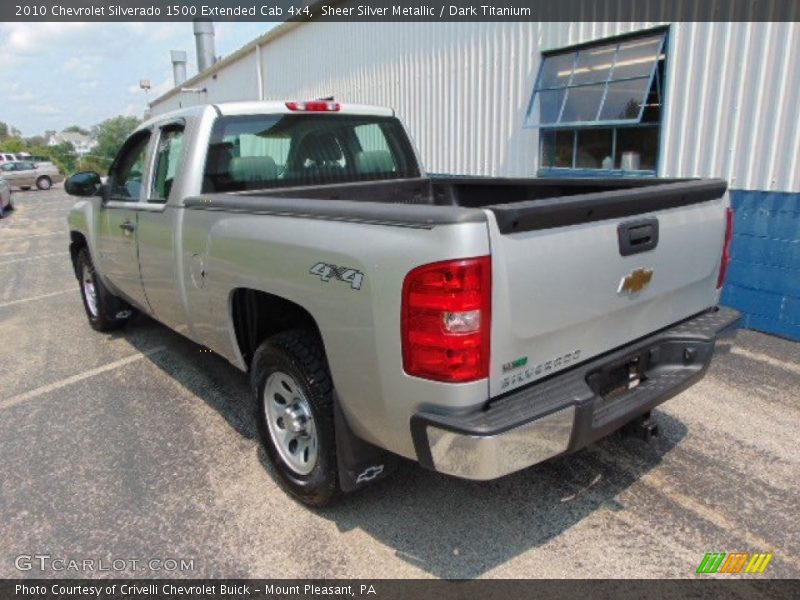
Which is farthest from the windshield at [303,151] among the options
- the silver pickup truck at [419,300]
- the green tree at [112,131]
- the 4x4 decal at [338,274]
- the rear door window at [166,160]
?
the green tree at [112,131]

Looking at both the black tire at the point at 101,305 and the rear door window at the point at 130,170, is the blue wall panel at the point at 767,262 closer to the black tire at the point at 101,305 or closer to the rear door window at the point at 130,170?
the rear door window at the point at 130,170

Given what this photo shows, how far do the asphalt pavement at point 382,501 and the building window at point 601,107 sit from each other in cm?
320

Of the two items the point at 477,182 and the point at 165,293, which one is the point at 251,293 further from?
the point at 477,182

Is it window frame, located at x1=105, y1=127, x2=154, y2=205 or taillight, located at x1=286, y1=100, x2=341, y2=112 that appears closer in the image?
taillight, located at x1=286, y1=100, x2=341, y2=112

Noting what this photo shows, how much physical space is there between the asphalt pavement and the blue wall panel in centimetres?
110

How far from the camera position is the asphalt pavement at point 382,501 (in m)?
2.56

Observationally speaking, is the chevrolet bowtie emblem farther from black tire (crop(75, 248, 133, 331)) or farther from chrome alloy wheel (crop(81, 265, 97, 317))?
chrome alloy wheel (crop(81, 265, 97, 317))

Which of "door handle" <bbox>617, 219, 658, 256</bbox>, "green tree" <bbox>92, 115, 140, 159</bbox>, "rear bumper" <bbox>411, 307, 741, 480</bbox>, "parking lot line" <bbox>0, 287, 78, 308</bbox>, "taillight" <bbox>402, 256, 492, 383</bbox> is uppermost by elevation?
"green tree" <bbox>92, 115, 140, 159</bbox>

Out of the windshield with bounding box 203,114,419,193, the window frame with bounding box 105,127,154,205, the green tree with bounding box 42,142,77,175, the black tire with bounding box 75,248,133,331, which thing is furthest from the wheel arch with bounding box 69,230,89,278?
the green tree with bounding box 42,142,77,175

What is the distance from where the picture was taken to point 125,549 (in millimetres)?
2689

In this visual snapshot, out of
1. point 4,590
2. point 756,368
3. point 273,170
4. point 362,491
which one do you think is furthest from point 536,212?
point 756,368

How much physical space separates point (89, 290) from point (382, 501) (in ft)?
14.6

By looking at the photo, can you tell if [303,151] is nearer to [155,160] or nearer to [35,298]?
[155,160]

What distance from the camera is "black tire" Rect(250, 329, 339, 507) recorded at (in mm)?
2602
